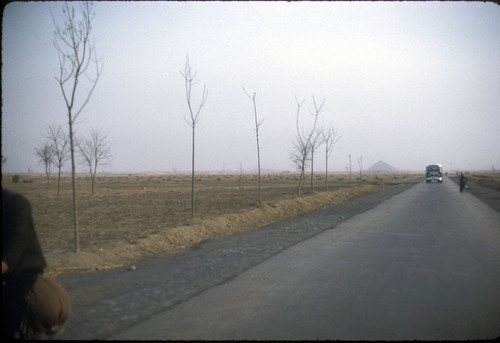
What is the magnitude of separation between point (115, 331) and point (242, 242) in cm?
661

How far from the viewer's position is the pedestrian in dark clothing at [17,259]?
3.36 meters

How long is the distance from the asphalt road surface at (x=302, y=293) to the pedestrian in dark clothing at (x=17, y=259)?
89cm

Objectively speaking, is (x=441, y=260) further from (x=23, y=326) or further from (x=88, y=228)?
(x=88, y=228)

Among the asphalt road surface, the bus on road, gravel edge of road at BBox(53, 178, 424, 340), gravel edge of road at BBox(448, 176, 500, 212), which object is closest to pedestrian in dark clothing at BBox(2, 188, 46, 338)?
gravel edge of road at BBox(53, 178, 424, 340)

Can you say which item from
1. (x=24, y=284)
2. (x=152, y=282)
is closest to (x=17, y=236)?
(x=24, y=284)

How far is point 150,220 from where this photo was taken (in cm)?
1492

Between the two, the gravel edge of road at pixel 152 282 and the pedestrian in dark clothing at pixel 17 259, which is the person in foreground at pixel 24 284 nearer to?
the pedestrian in dark clothing at pixel 17 259

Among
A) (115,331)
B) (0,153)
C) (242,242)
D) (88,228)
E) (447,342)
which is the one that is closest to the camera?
(0,153)

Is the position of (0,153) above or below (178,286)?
above

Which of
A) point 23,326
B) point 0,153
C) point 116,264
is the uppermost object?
point 0,153

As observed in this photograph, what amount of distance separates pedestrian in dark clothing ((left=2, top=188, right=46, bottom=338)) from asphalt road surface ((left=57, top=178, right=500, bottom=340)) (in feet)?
2.92

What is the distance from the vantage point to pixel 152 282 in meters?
6.67

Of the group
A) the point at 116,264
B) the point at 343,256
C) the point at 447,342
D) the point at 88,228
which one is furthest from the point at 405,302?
the point at 88,228

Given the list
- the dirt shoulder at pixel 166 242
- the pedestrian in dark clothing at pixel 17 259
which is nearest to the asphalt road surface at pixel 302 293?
the dirt shoulder at pixel 166 242
